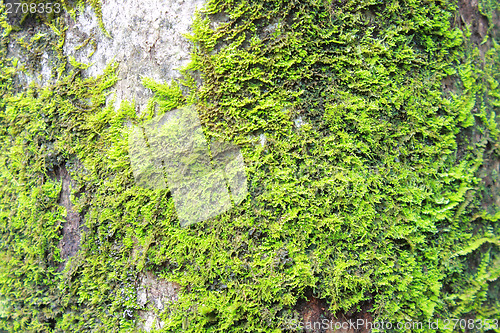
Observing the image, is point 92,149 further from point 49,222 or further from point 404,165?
point 404,165

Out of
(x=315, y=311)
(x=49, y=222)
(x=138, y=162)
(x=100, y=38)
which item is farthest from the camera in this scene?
(x=49, y=222)

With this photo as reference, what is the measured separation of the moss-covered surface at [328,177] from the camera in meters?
1.57

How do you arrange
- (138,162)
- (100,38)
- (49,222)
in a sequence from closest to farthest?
1. (138,162)
2. (100,38)
3. (49,222)

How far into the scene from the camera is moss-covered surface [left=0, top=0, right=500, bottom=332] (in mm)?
1568

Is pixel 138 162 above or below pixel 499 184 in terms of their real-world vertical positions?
above

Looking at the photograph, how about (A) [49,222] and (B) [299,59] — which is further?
(A) [49,222]

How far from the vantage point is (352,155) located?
161 centimetres

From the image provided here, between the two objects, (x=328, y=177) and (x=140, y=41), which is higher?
(x=140, y=41)

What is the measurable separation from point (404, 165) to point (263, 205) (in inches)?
34.6

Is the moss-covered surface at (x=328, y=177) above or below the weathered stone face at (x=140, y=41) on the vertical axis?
below

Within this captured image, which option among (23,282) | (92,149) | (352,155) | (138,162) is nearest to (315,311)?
(352,155)

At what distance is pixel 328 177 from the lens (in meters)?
1.60

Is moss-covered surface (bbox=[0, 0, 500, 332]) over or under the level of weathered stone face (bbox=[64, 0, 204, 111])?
under

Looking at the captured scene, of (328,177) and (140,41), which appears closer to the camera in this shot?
(328,177)
